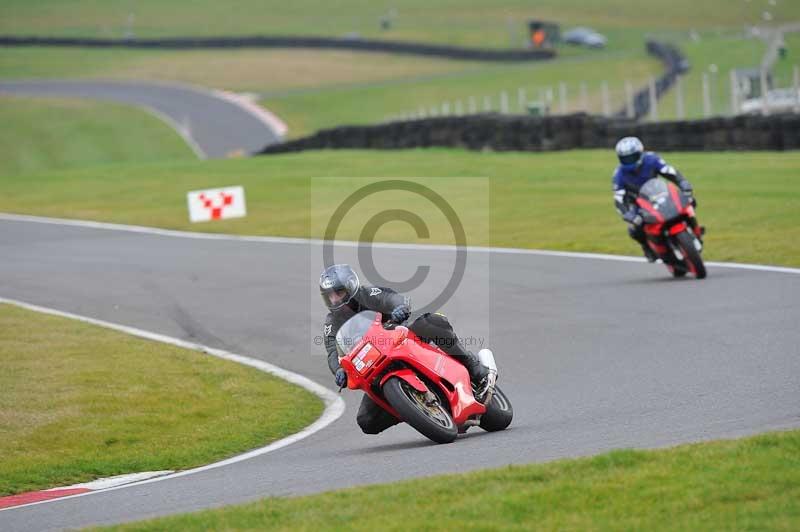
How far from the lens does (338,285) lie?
8945 mm

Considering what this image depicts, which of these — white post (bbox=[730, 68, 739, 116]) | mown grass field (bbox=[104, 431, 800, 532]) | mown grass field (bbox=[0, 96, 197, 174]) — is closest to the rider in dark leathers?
mown grass field (bbox=[104, 431, 800, 532])

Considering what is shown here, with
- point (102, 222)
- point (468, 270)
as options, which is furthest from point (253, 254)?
point (102, 222)

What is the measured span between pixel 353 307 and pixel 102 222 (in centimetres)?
1964

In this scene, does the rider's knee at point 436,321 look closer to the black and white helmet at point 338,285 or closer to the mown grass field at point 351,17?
the black and white helmet at point 338,285

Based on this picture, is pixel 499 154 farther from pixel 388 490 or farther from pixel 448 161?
pixel 388 490

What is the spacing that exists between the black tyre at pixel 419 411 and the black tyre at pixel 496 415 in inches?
16.7

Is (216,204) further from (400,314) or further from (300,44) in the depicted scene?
(300,44)

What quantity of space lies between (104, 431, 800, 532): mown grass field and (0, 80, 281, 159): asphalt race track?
43.1 m

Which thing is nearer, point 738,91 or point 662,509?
point 662,509

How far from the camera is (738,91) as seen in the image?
94.6ft

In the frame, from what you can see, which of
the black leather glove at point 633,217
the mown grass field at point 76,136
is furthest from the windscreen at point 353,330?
the mown grass field at point 76,136

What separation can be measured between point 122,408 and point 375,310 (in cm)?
333

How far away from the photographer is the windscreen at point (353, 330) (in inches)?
348

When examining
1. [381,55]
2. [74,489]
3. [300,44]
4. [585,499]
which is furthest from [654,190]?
[300,44]
